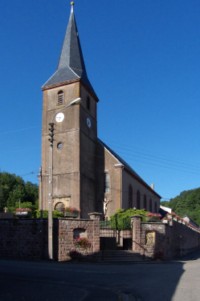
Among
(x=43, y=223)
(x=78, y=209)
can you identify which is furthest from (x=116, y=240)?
(x=78, y=209)

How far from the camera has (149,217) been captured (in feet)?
97.9

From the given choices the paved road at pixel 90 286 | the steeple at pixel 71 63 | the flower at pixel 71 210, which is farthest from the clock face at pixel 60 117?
the paved road at pixel 90 286

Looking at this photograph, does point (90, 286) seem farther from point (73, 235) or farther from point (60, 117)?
point (60, 117)

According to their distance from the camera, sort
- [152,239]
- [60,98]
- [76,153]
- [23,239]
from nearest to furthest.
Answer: [23,239], [152,239], [76,153], [60,98]

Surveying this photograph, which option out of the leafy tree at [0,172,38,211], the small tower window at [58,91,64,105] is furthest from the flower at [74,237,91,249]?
the leafy tree at [0,172,38,211]

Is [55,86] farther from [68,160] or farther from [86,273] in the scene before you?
[86,273]

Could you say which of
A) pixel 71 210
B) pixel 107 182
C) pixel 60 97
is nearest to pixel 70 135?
pixel 60 97

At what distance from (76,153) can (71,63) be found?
10214 mm

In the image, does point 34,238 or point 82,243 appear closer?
point 34,238

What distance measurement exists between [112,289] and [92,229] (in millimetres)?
11607

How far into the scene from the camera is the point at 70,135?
38562mm

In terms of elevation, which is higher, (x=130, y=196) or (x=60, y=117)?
(x=60, y=117)

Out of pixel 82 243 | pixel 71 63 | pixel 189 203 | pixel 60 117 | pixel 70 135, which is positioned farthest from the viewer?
pixel 189 203

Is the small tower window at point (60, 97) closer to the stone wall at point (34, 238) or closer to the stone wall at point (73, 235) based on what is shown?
the stone wall at point (73, 235)
